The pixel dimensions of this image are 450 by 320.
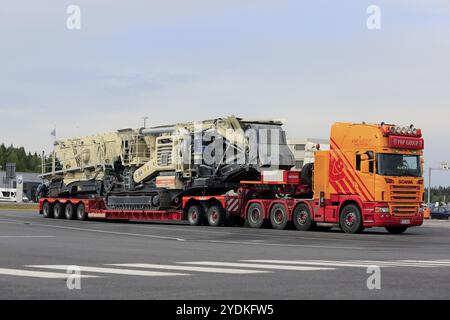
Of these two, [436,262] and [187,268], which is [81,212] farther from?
[187,268]

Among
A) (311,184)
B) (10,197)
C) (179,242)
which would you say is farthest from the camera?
(10,197)

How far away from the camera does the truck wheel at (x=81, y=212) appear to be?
40562 mm

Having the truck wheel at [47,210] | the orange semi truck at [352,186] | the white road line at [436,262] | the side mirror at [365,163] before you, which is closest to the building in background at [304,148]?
the orange semi truck at [352,186]

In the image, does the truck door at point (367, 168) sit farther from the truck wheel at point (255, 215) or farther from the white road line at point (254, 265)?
the white road line at point (254, 265)

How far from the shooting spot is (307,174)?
31109mm

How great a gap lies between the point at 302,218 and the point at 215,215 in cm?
459

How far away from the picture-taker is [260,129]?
33.0 meters

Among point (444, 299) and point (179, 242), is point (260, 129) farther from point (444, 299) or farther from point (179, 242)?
point (444, 299)

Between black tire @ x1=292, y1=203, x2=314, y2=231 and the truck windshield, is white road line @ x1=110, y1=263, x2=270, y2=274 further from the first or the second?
black tire @ x1=292, y1=203, x2=314, y2=231

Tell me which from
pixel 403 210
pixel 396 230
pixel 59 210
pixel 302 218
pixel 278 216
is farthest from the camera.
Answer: pixel 59 210

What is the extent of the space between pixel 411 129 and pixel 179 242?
435 inches

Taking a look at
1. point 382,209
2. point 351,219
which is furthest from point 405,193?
point 351,219

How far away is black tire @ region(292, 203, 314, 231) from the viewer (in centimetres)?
3017
